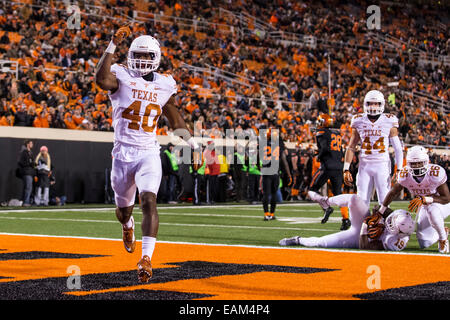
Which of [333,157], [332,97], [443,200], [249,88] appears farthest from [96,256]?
[332,97]

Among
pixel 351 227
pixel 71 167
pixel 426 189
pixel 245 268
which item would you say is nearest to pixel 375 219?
pixel 351 227

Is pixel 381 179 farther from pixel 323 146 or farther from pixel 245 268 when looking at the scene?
pixel 245 268

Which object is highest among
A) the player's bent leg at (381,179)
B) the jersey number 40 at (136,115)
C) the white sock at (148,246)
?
the jersey number 40 at (136,115)

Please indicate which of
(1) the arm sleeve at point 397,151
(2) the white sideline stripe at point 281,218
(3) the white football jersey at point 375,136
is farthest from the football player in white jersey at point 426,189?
(2) the white sideline stripe at point 281,218

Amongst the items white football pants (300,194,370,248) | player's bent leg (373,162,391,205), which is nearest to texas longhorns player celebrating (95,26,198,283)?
white football pants (300,194,370,248)

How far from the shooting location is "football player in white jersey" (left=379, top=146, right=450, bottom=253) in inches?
332

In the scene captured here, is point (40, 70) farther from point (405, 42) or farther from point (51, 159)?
point (405, 42)

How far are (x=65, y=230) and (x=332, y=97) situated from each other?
22413 mm

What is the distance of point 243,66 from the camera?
3136 centimetres

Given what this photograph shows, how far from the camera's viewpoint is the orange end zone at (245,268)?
5578mm

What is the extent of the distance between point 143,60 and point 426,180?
12.6 ft

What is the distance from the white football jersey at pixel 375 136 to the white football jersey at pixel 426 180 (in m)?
1.39

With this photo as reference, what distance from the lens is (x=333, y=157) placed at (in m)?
13.0

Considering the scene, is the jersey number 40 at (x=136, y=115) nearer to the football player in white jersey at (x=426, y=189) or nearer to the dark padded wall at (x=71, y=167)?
the football player in white jersey at (x=426, y=189)
